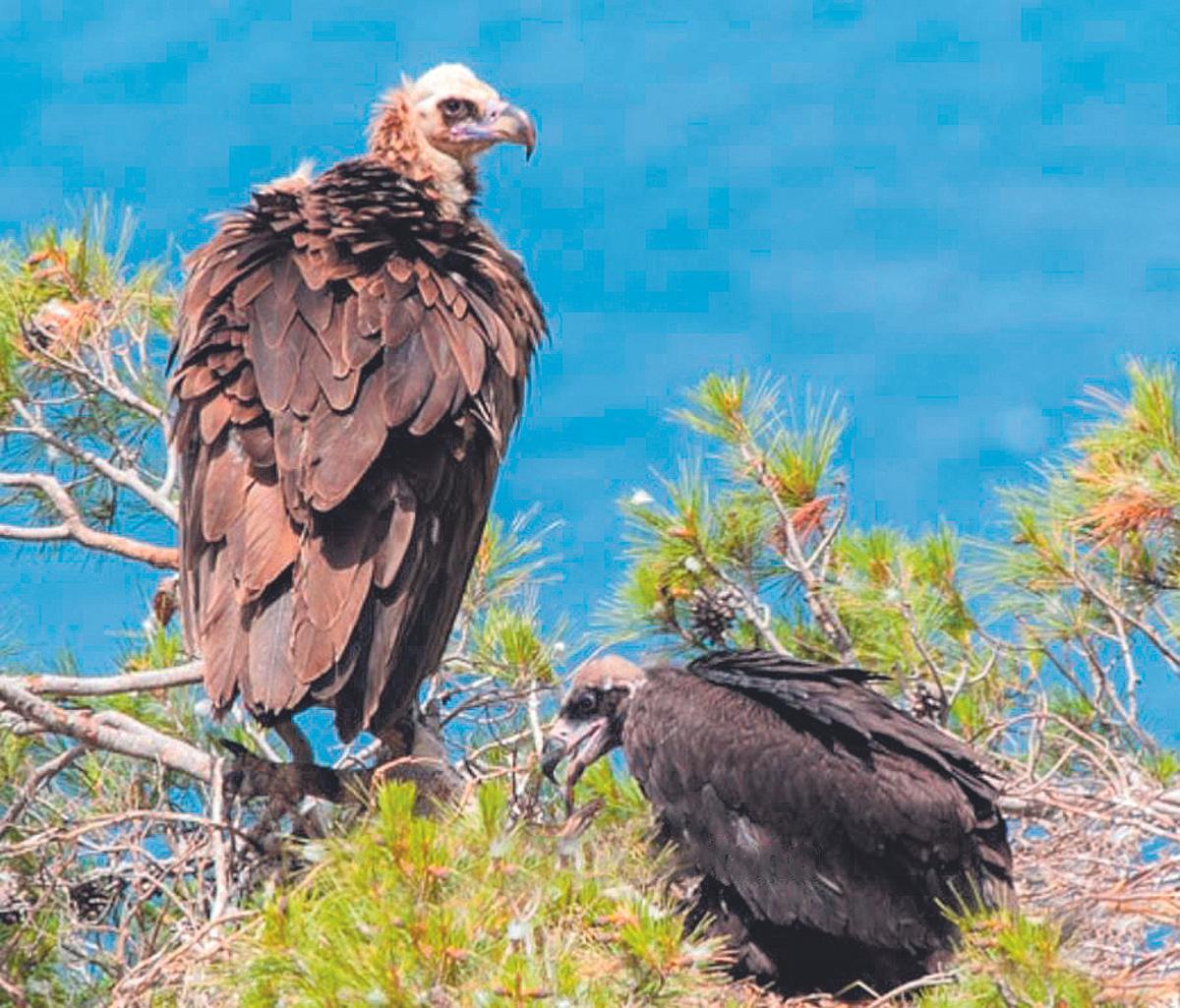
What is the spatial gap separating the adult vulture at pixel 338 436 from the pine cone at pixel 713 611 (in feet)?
3.89

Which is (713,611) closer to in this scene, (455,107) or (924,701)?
(924,701)

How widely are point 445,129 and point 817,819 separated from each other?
2375 mm

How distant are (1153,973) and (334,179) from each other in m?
2.96

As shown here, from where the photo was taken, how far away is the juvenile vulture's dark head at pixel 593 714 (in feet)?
19.8

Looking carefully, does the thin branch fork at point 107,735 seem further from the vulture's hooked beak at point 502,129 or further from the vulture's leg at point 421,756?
the vulture's hooked beak at point 502,129

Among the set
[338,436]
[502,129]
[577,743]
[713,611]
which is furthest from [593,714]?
[502,129]

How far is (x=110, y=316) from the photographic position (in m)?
6.81

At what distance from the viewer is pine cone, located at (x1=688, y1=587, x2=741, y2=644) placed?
6.86 meters

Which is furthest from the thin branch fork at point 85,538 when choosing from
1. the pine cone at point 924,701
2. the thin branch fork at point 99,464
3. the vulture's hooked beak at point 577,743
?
the pine cone at point 924,701

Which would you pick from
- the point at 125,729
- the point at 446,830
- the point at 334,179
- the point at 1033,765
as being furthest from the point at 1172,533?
the point at 446,830

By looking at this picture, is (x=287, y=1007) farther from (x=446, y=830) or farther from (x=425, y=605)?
(x=425, y=605)

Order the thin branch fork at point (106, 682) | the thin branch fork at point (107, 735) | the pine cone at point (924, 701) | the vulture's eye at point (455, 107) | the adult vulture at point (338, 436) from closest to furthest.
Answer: the adult vulture at point (338, 436) < the thin branch fork at point (107, 735) < the thin branch fork at point (106, 682) < the pine cone at point (924, 701) < the vulture's eye at point (455, 107)

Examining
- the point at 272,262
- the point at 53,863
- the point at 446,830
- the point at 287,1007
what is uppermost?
the point at 272,262

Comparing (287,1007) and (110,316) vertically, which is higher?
(110,316)
